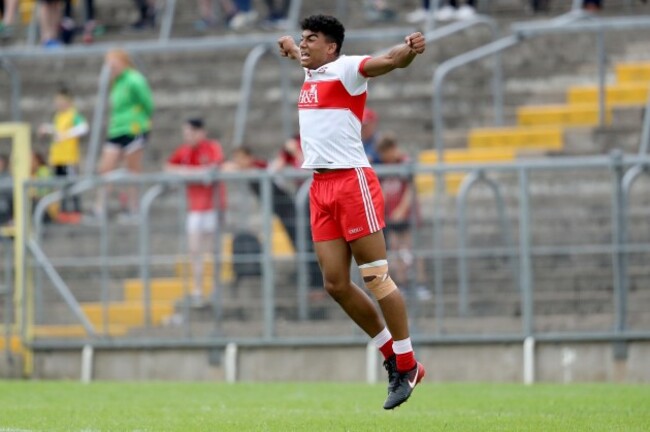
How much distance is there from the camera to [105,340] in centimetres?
1844

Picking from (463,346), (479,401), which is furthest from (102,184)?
(479,401)

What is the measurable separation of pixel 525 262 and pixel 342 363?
6.65 ft

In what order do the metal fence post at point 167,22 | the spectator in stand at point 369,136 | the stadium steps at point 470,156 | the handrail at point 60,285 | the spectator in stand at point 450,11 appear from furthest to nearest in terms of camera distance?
the metal fence post at point 167,22, the spectator in stand at point 450,11, the stadium steps at point 470,156, the spectator in stand at point 369,136, the handrail at point 60,285

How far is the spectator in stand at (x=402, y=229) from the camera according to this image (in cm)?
1762

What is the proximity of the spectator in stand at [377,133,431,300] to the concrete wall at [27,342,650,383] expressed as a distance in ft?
2.23

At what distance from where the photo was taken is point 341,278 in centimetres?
1170

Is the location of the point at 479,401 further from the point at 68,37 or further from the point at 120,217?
the point at 68,37

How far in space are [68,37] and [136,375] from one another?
8629 mm

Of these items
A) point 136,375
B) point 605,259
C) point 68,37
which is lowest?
point 136,375

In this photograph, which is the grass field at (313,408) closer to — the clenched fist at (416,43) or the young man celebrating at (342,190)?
the young man celebrating at (342,190)

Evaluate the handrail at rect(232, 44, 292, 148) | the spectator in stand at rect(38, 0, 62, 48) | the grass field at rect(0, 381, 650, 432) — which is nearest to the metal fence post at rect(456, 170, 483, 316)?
the grass field at rect(0, 381, 650, 432)

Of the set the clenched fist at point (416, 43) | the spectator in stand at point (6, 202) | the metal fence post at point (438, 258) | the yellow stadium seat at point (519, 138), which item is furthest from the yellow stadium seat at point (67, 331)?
the clenched fist at point (416, 43)

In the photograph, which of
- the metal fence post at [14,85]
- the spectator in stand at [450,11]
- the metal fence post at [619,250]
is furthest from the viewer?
the spectator in stand at [450,11]

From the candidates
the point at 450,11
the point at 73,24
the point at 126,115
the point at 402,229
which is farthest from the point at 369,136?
the point at 73,24
